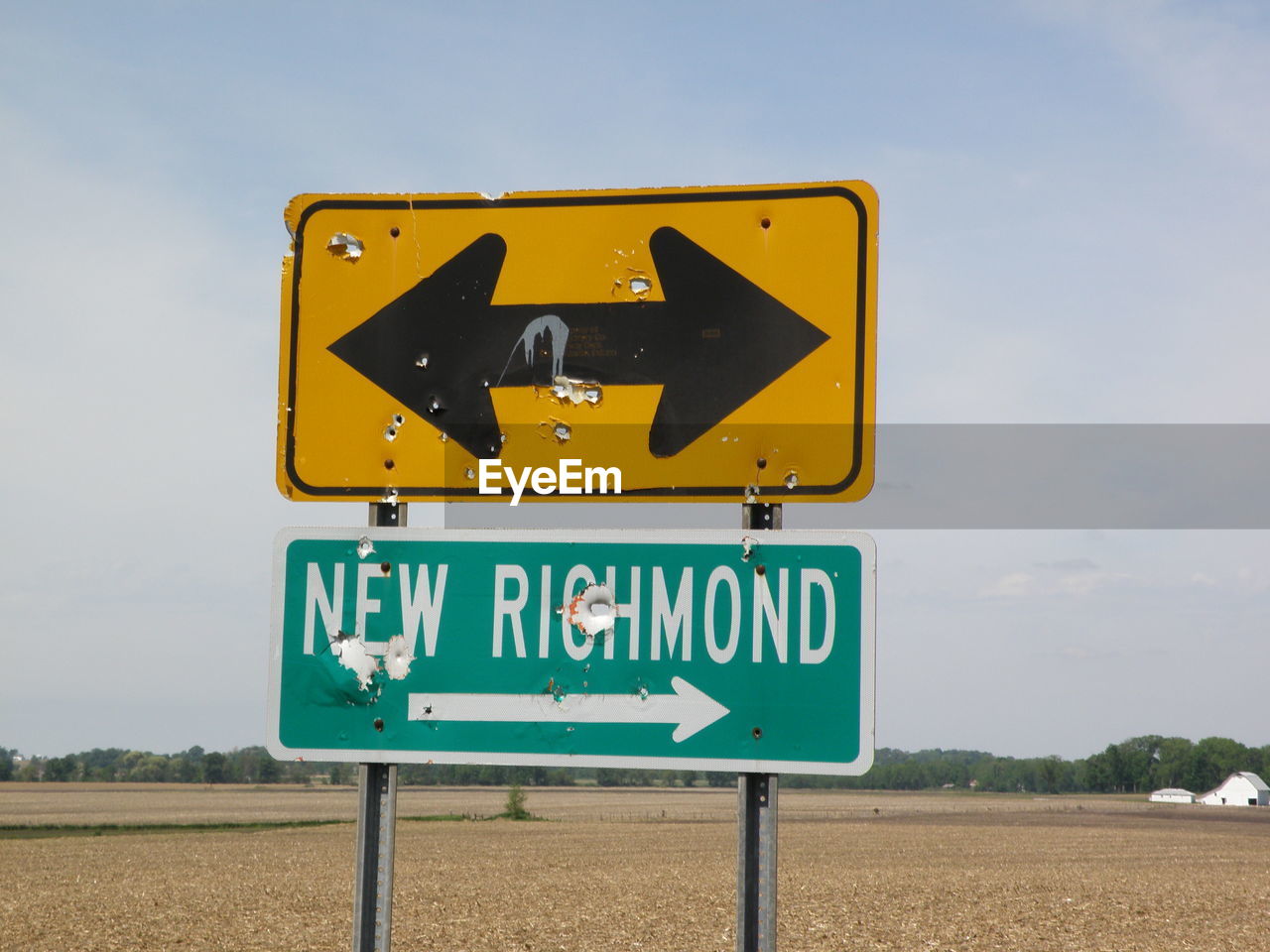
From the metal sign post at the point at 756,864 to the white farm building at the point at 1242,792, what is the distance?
6521 inches

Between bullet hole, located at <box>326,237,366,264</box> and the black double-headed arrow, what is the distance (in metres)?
0.16

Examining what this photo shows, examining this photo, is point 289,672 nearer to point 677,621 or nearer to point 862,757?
point 677,621

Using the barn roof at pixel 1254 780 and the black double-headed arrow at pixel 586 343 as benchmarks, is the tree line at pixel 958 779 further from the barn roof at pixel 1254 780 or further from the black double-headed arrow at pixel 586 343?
the black double-headed arrow at pixel 586 343

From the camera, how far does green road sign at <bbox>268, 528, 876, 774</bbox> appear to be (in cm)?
246

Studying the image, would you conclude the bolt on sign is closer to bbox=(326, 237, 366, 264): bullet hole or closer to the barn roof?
bbox=(326, 237, 366, 264): bullet hole

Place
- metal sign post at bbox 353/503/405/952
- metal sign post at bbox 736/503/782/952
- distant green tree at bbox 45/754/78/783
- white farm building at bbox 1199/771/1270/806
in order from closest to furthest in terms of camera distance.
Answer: metal sign post at bbox 736/503/782/952, metal sign post at bbox 353/503/405/952, white farm building at bbox 1199/771/1270/806, distant green tree at bbox 45/754/78/783

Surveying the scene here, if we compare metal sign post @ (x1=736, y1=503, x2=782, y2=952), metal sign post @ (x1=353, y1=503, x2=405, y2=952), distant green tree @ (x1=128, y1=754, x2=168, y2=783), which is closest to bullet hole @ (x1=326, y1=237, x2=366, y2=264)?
metal sign post @ (x1=353, y1=503, x2=405, y2=952)

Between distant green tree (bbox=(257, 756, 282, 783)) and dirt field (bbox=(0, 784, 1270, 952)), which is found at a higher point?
dirt field (bbox=(0, 784, 1270, 952))

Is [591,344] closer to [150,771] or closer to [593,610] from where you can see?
[593,610]

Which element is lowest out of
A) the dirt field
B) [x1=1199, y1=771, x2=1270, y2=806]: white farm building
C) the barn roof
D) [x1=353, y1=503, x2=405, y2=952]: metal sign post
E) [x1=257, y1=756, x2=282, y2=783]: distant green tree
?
[x1=257, y1=756, x2=282, y2=783]: distant green tree

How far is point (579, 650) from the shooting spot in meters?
2.53

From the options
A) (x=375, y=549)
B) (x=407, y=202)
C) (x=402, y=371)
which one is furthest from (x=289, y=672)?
(x=407, y=202)

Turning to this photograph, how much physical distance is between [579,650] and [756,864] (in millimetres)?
584

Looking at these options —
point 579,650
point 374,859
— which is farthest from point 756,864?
point 374,859
